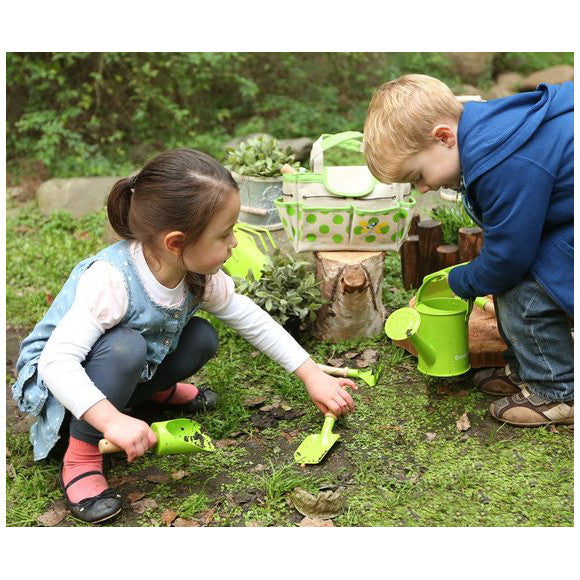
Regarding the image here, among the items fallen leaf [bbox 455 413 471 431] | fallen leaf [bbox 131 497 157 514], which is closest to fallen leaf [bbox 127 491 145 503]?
fallen leaf [bbox 131 497 157 514]

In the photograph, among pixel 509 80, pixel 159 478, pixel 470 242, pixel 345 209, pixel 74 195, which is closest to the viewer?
pixel 159 478

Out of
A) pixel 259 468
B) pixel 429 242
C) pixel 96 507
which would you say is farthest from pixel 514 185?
pixel 96 507

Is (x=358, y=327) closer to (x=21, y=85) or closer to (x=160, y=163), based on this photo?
(x=160, y=163)

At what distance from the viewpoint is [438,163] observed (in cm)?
237

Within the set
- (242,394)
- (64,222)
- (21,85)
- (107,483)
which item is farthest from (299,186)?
(21,85)

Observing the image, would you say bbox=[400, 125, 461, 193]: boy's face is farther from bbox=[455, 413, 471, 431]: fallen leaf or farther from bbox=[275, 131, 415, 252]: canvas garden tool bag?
bbox=[455, 413, 471, 431]: fallen leaf

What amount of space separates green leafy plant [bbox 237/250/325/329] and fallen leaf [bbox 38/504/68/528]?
1199 millimetres

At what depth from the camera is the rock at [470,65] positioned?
8.27 meters

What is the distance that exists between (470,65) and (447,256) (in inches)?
217

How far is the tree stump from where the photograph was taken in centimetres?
312

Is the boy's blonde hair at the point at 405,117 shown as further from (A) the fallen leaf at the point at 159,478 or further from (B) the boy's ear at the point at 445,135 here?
(A) the fallen leaf at the point at 159,478

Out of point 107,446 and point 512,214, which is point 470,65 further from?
point 107,446

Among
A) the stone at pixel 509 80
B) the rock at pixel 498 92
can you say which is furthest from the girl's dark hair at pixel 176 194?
the stone at pixel 509 80

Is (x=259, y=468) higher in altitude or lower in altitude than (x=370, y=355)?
lower
